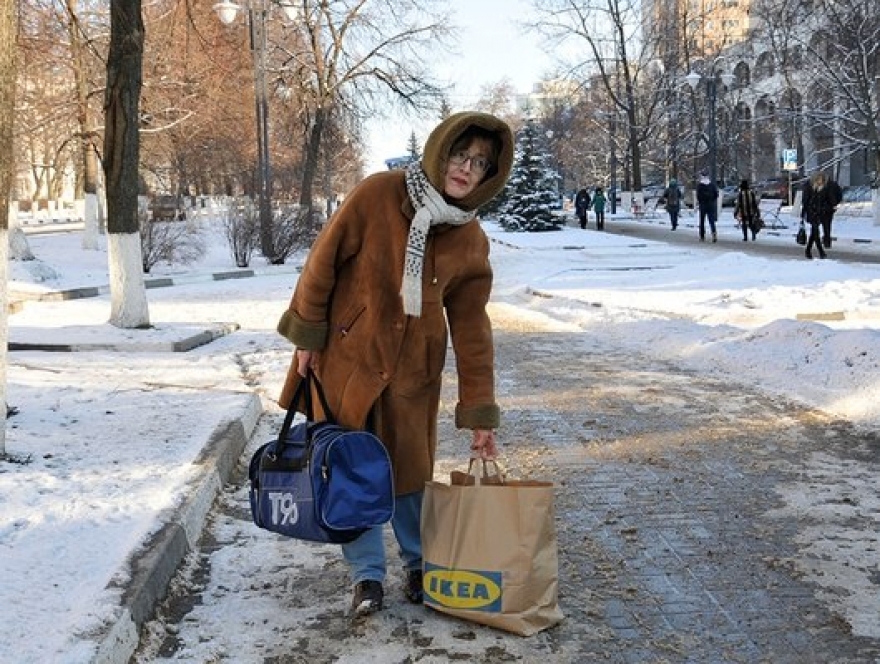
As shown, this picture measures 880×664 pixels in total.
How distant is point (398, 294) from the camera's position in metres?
3.33

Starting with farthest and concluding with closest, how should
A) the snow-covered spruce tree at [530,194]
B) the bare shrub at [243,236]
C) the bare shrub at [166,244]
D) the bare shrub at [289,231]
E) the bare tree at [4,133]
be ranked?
the snow-covered spruce tree at [530,194] < the bare shrub at [289,231] < the bare shrub at [243,236] < the bare shrub at [166,244] < the bare tree at [4,133]

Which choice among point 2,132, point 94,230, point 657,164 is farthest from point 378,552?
point 657,164

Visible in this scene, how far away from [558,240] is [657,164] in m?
36.0

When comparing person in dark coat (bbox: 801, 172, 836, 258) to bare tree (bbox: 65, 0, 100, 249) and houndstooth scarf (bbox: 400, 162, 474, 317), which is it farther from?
houndstooth scarf (bbox: 400, 162, 474, 317)

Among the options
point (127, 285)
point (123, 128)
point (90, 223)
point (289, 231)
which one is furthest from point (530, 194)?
point (123, 128)

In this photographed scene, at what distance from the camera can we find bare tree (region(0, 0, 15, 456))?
4.73 meters

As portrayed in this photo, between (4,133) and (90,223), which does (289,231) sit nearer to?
(90,223)

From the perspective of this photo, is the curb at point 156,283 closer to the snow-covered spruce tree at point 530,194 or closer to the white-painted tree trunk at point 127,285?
the white-painted tree trunk at point 127,285

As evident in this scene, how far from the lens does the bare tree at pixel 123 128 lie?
1020 centimetres

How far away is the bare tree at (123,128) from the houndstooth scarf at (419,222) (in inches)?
309

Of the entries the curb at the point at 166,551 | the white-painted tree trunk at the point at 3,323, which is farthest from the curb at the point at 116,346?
the white-painted tree trunk at the point at 3,323

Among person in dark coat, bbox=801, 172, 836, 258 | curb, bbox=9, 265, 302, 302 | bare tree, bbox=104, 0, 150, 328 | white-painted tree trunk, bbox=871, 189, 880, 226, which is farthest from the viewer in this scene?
white-painted tree trunk, bbox=871, 189, 880, 226

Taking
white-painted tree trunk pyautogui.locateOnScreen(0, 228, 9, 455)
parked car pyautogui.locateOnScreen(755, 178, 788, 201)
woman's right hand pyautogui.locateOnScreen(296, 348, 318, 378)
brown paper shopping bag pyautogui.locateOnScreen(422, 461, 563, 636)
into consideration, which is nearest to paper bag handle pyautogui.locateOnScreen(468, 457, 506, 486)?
brown paper shopping bag pyautogui.locateOnScreen(422, 461, 563, 636)

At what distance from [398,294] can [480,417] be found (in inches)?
21.0
